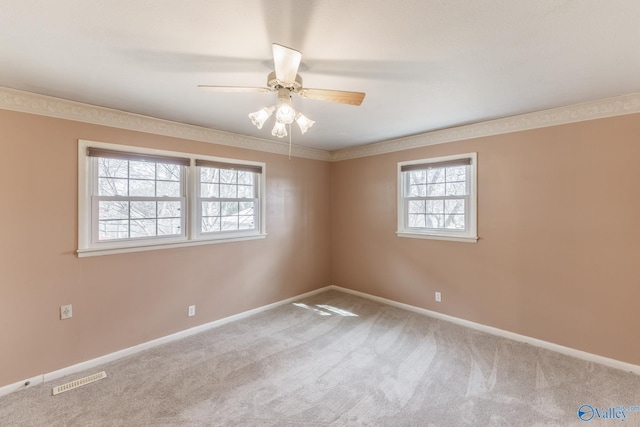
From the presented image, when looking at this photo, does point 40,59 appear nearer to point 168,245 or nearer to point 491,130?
point 168,245

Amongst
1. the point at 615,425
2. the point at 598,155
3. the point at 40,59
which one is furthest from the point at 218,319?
the point at 598,155

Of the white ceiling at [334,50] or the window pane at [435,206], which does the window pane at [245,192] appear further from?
the window pane at [435,206]

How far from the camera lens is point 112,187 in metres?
2.73

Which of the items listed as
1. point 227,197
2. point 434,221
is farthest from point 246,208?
point 434,221

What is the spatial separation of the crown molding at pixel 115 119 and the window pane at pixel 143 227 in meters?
0.94

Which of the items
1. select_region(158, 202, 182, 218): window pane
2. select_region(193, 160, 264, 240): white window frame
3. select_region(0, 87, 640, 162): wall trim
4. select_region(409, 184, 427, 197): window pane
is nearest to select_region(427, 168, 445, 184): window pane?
select_region(409, 184, 427, 197): window pane

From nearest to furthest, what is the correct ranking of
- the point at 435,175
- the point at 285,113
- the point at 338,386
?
the point at 285,113, the point at 338,386, the point at 435,175

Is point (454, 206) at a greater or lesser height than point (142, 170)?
lesser

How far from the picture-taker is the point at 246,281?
374 cm

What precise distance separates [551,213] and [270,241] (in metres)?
3.32

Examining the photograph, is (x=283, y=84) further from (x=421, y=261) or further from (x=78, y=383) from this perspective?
(x=421, y=261)

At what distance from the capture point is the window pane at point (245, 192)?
148 inches

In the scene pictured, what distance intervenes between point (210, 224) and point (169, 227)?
475mm

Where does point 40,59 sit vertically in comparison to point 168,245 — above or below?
above
